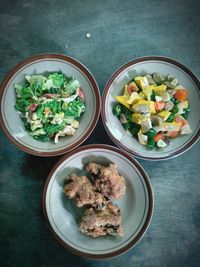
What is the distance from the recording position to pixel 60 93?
6.09ft

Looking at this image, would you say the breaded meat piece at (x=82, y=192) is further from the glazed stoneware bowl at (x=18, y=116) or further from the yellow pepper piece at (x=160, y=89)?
the yellow pepper piece at (x=160, y=89)

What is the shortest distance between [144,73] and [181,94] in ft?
0.81

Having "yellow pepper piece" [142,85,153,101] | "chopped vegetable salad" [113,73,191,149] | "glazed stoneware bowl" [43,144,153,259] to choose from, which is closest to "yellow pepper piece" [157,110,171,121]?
"chopped vegetable salad" [113,73,191,149]

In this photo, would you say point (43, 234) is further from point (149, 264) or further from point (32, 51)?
point (32, 51)

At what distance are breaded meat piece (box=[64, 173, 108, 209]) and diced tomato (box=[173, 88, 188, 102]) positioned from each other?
71 cm

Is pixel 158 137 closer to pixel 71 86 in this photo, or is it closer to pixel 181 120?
pixel 181 120

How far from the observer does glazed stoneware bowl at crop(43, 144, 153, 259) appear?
176 centimetres

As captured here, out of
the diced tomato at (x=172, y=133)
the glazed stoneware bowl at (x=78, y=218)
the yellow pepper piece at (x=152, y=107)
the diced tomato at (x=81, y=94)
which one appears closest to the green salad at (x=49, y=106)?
the diced tomato at (x=81, y=94)

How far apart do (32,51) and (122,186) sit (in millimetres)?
1030

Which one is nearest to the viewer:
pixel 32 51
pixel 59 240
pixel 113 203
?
pixel 59 240

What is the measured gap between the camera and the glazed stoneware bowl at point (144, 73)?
1.81m

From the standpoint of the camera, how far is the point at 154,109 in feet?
6.07

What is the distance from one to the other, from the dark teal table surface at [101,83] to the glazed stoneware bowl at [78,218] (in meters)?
0.20

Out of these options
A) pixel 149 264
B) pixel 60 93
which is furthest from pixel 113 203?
pixel 60 93
